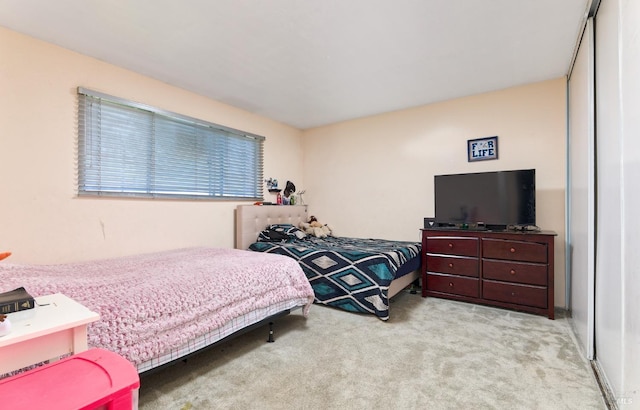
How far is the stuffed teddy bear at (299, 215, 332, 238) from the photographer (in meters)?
4.34

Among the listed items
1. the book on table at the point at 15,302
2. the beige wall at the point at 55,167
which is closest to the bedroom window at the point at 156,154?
the beige wall at the point at 55,167

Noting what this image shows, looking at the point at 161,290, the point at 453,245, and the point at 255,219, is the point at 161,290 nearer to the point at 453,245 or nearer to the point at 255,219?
the point at 255,219

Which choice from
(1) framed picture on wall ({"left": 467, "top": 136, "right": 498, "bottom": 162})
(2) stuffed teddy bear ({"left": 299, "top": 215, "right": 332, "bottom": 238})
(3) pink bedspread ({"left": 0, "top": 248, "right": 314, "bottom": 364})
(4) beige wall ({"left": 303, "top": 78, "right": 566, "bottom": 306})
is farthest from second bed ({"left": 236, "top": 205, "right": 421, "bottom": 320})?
(1) framed picture on wall ({"left": 467, "top": 136, "right": 498, "bottom": 162})

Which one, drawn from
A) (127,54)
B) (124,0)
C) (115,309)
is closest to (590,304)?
(115,309)

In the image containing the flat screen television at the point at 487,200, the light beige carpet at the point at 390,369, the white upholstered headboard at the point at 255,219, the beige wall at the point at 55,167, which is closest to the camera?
the light beige carpet at the point at 390,369

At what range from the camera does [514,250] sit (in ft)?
9.61

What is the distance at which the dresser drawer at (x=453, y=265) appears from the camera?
3.14 m

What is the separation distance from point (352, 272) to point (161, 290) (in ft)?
5.95

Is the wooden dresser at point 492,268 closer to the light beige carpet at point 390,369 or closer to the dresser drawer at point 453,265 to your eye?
the dresser drawer at point 453,265

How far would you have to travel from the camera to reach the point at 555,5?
1.95 meters

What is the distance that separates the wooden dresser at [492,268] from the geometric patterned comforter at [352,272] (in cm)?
30

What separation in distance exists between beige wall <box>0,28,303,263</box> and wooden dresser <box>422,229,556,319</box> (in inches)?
119

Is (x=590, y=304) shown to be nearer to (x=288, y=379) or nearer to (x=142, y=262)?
(x=288, y=379)

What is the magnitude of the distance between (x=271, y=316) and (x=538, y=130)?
11.1 ft
